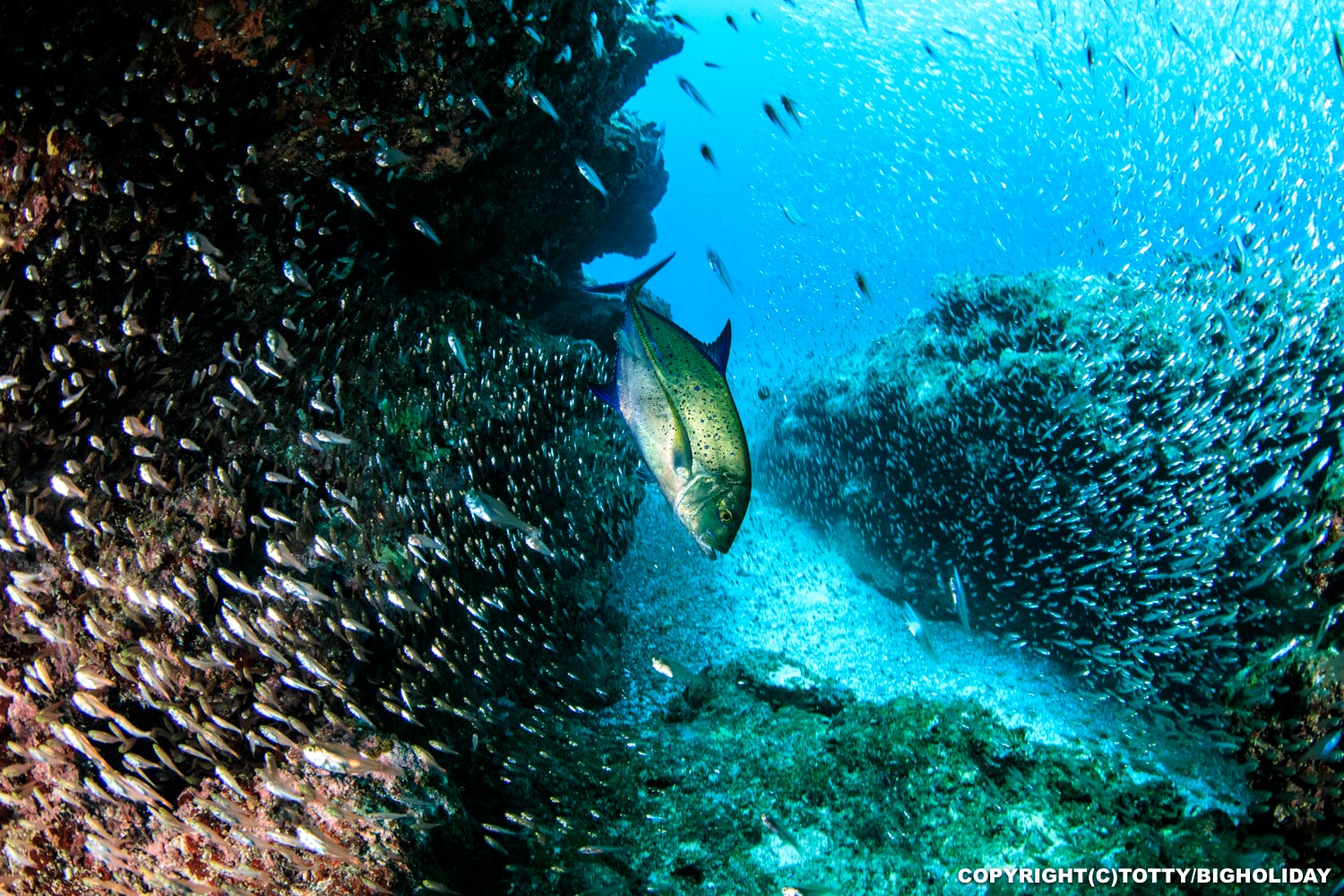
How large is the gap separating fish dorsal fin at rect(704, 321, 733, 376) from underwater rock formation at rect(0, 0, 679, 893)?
228cm

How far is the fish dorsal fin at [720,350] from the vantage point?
5.32 ft

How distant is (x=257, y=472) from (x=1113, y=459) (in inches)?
373

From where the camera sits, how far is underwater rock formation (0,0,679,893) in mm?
3045

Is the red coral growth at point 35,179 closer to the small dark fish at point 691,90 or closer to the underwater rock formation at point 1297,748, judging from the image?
the small dark fish at point 691,90

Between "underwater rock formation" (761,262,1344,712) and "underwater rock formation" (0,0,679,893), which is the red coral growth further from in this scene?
"underwater rock formation" (761,262,1344,712)

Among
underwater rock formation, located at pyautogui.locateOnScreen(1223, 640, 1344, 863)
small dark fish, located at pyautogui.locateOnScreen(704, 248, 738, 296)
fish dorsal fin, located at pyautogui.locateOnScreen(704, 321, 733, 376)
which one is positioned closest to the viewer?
fish dorsal fin, located at pyautogui.locateOnScreen(704, 321, 733, 376)

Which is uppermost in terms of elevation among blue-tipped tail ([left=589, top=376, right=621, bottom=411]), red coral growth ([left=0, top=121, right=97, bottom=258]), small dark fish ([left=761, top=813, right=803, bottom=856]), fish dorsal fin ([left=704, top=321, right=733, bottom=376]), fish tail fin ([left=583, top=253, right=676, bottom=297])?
red coral growth ([left=0, top=121, right=97, bottom=258])

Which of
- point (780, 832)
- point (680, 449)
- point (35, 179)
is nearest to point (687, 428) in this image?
point (680, 449)

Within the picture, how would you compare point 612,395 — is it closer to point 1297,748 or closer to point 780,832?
point 780,832

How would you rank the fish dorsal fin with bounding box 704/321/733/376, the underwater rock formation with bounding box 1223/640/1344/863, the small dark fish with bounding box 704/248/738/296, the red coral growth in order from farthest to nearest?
the small dark fish with bounding box 704/248/738/296
the red coral growth
the underwater rock formation with bounding box 1223/640/1344/863
the fish dorsal fin with bounding box 704/321/733/376

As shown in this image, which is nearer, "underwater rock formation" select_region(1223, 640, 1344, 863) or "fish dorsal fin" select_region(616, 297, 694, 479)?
"fish dorsal fin" select_region(616, 297, 694, 479)

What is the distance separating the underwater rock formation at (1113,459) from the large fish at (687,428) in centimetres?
514

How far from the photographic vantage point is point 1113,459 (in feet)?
23.5

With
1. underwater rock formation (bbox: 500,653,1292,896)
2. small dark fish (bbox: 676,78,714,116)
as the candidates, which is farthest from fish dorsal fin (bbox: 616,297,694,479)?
small dark fish (bbox: 676,78,714,116)
